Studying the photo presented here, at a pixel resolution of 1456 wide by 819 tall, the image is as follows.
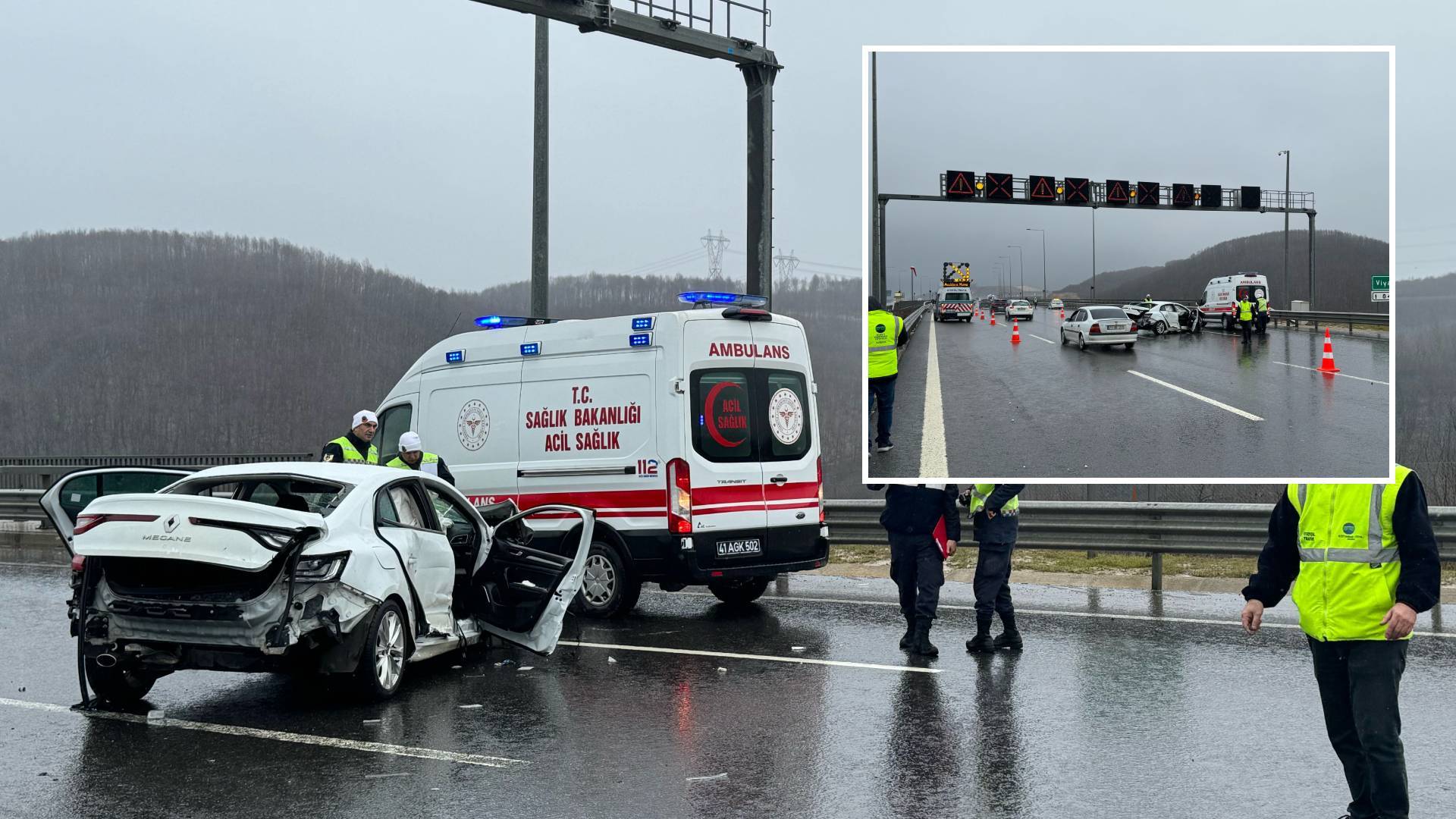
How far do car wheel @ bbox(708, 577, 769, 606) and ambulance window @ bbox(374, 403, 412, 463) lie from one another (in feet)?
11.4

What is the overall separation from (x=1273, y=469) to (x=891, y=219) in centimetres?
127

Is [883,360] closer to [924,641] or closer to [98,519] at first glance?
[98,519]

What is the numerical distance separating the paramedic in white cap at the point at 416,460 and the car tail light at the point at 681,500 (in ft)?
6.46

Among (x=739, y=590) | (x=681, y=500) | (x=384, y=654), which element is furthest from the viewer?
(x=739, y=590)

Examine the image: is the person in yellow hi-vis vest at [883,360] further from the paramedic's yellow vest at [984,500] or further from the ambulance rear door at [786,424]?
the ambulance rear door at [786,424]

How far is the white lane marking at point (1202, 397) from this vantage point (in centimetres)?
354

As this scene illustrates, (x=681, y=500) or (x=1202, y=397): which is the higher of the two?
(x=1202, y=397)

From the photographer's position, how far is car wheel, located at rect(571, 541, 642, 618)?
1113 centimetres

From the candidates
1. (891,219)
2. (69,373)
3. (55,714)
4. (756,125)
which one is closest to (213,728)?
(55,714)

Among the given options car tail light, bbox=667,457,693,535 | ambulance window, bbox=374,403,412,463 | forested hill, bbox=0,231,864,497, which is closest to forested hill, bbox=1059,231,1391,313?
car tail light, bbox=667,457,693,535

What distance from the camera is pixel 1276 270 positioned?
3318 millimetres

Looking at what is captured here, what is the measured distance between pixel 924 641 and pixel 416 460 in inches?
186

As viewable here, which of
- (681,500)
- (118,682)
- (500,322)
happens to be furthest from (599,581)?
(118,682)

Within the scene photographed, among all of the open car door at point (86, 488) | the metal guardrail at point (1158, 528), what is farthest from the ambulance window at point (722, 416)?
the open car door at point (86, 488)
